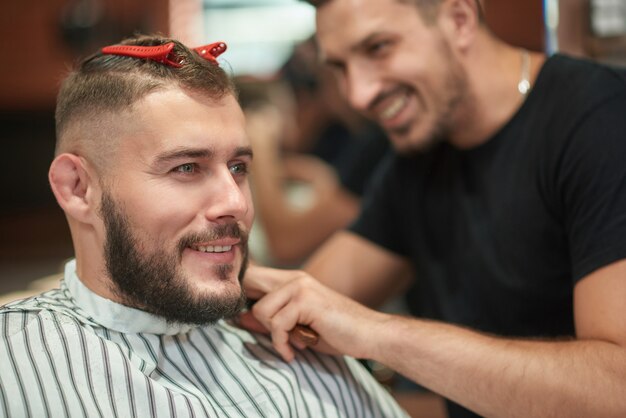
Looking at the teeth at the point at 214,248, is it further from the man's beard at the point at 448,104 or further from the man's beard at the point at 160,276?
the man's beard at the point at 448,104

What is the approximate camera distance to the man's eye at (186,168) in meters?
1.34

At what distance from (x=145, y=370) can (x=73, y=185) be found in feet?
1.21

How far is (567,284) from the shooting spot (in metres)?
1.80

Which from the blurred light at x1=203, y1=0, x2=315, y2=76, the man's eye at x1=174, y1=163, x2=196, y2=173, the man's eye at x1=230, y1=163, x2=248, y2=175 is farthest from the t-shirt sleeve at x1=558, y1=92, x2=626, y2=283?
the blurred light at x1=203, y1=0, x2=315, y2=76

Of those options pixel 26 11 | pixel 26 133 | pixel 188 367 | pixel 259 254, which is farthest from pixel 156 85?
pixel 26 11

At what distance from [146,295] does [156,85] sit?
1.25ft

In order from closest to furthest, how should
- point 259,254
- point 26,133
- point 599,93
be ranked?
point 599,93
point 259,254
point 26,133

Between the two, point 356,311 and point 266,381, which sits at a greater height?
point 356,311

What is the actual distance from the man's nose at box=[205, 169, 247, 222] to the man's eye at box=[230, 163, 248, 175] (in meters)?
0.06

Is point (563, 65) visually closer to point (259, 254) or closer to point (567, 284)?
point (567, 284)

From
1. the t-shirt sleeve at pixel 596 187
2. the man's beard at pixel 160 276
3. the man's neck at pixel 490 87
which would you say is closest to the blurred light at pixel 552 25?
the man's neck at pixel 490 87

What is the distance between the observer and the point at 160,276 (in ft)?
4.45

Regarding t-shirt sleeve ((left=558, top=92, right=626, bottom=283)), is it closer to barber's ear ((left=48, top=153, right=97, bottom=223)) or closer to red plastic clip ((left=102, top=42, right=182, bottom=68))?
red plastic clip ((left=102, top=42, right=182, bottom=68))

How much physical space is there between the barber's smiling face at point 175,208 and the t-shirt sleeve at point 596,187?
74cm
